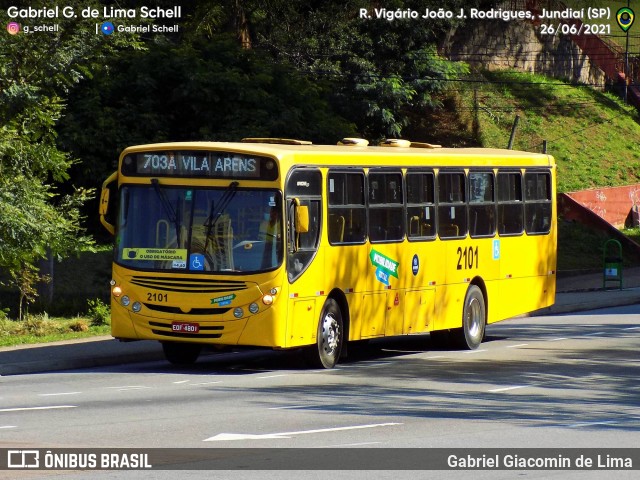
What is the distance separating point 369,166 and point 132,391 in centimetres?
580

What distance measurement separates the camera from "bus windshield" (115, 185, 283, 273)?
1762 centimetres

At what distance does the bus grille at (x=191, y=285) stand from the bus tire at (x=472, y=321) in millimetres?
5880

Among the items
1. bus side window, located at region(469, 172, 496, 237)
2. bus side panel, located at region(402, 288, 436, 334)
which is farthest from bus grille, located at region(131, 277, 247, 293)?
bus side window, located at region(469, 172, 496, 237)

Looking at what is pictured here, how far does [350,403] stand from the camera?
14594 mm

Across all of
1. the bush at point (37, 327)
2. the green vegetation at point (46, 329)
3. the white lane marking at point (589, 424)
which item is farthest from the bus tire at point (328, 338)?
the bush at point (37, 327)

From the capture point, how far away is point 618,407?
47.9 feet

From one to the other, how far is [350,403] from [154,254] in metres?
4.63

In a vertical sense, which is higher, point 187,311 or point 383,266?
point 383,266

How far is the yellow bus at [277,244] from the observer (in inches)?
694

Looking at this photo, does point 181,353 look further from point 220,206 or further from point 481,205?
point 481,205

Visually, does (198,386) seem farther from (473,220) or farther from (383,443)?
(473,220)

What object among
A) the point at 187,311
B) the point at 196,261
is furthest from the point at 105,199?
the point at 187,311

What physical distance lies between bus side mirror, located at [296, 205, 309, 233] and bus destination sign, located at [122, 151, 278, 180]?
57cm
